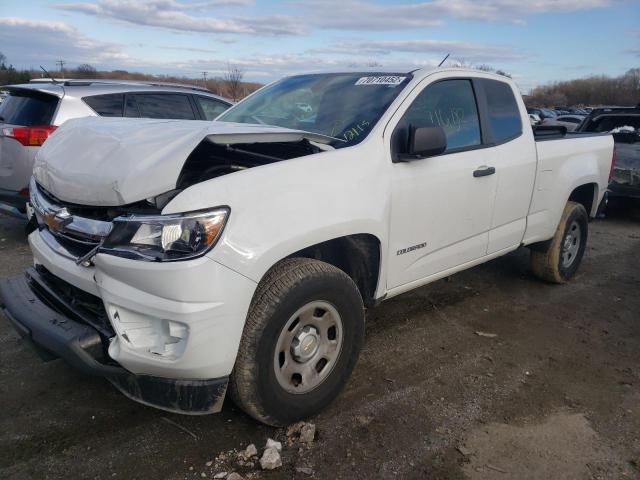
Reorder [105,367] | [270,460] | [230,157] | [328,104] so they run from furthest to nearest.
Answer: [328,104], [230,157], [270,460], [105,367]

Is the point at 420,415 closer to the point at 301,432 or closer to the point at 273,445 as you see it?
the point at 301,432

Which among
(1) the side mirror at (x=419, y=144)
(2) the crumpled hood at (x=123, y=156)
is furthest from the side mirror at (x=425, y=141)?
(2) the crumpled hood at (x=123, y=156)

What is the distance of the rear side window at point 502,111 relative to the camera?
13.6 ft

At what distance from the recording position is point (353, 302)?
289 centimetres

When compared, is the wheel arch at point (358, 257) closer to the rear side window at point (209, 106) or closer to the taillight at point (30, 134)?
the taillight at point (30, 134)

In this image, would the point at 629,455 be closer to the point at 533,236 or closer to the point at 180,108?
the point at 533,236

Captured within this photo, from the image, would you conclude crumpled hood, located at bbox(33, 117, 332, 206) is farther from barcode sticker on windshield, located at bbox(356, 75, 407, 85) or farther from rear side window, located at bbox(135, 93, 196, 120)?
rear side window, located at bbox(135, 93, 196, 120)

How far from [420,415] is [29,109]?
5.45 meters

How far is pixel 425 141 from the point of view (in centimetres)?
311

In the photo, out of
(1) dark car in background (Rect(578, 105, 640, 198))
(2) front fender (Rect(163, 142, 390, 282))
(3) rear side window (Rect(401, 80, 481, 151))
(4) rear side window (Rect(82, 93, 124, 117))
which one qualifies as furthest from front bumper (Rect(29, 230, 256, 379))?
(1) dark car in background (Rect(578, 105, 640, 198))

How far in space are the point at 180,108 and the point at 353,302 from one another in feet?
17.5

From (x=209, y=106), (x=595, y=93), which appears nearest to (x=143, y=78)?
(x=209, y=106)

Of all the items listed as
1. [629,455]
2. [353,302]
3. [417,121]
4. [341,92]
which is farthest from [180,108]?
[629,455]

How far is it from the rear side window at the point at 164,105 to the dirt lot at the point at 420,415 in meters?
3.79
